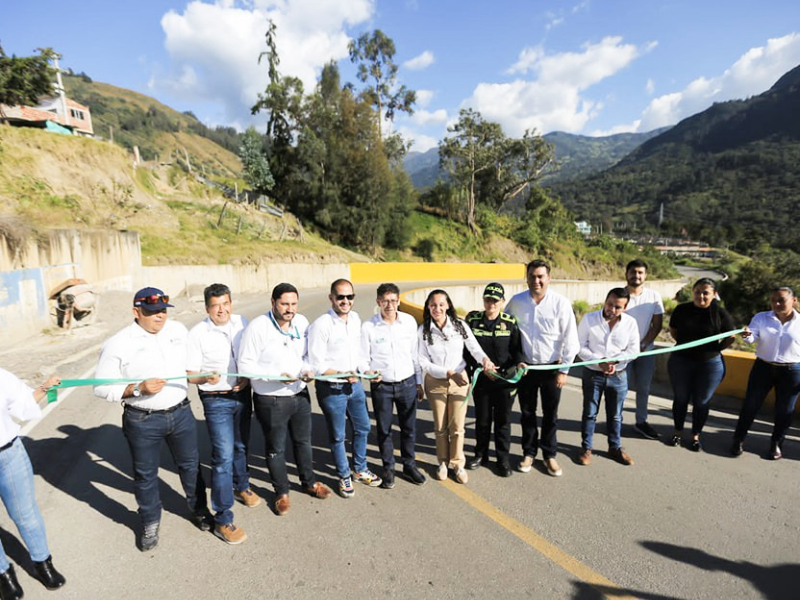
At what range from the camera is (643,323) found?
16.1 feet

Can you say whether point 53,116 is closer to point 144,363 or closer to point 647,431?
point 144,363

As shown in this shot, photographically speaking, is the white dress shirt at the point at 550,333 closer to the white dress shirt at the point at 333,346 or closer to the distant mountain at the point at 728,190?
the white dress shirt at the point at 333,346

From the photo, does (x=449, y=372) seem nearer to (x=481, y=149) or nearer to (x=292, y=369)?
(x=292, y=369)

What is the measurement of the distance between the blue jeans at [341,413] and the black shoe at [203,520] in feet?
3.57

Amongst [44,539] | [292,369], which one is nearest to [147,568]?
[44,539]

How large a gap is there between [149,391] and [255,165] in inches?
1520

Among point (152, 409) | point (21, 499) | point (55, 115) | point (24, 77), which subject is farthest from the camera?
point (55, 115)

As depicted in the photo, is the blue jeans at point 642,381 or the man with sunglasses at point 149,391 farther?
the blue jeans at point 642,381

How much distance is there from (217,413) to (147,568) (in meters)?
1.10

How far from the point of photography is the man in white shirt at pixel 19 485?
250 cm

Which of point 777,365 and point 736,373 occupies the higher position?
point 777,365

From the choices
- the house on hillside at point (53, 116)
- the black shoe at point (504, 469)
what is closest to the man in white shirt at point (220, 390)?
the black shoe at point (504, 469)

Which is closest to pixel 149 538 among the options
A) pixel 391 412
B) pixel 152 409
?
pixel 152 409

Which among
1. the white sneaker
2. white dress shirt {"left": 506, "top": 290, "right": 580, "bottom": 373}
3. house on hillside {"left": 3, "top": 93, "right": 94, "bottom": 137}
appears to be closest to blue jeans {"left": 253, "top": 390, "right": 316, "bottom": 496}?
the white sneaker
